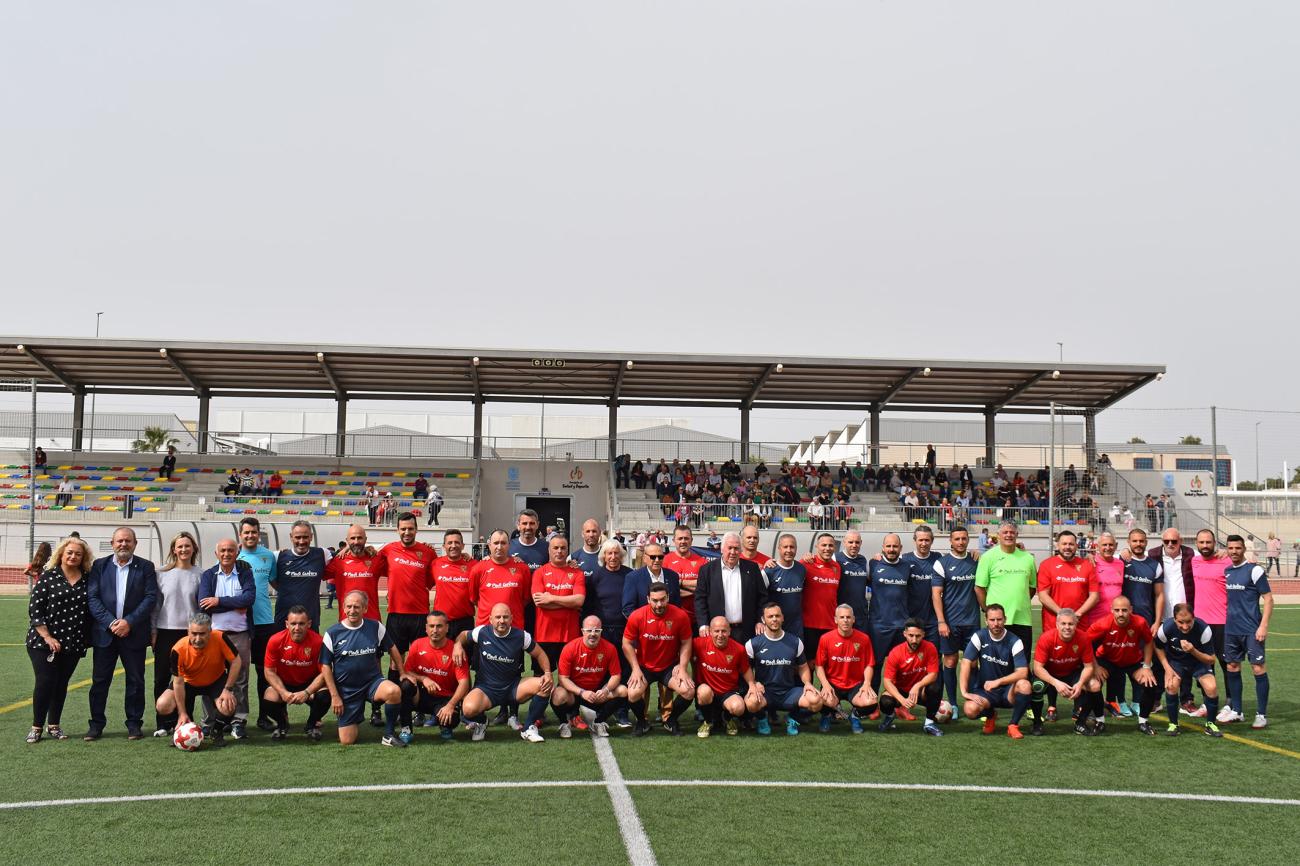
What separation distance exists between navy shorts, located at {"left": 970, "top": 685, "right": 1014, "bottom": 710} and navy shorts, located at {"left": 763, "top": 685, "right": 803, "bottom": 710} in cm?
155

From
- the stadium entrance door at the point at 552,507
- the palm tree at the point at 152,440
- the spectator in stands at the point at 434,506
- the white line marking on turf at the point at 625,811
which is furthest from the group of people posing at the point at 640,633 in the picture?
the palm tree at the point at 152,440

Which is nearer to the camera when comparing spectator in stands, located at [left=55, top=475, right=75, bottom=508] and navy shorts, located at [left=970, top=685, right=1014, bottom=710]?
navy shorts, located at [left=970, top=685, right=1014, bottom=710]

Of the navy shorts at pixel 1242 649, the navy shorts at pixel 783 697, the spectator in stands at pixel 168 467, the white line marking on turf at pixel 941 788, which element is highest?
the spectator in stands at pixel 168 467

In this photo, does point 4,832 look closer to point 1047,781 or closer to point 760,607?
point 760,607

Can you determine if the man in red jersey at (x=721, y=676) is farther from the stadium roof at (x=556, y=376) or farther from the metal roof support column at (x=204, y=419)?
the metal roof support column at (x=204, y=419)

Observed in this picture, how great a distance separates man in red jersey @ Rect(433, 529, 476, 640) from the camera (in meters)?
9.51

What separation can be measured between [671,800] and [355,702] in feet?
9.89

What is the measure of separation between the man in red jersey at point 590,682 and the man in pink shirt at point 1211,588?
18.3 feet

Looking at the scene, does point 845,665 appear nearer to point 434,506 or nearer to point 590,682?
point 590,682

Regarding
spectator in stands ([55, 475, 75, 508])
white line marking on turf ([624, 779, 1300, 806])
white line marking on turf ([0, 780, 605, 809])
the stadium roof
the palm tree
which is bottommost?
white line marking on turf ([624, 779, 1300, 806])

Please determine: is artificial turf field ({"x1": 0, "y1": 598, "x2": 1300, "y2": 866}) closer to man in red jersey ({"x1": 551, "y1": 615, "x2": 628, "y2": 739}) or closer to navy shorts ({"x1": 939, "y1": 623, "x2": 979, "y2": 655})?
man in red jersey ({"x1": 551, "y1": 615, "x2": 628, "y2": 739})

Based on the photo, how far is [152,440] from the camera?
38.0 meters

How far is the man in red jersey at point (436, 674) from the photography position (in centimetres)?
864

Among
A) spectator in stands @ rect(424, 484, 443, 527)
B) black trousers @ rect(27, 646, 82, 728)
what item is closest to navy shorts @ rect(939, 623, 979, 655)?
black trousers @ rect(27, 646, 82, 728)
